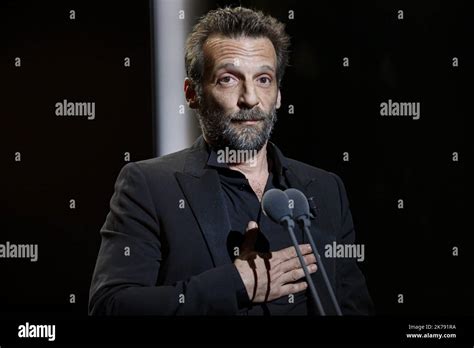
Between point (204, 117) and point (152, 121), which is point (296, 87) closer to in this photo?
point (204, 117)

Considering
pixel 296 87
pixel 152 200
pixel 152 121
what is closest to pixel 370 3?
pixel 296 87

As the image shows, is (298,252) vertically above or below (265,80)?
below

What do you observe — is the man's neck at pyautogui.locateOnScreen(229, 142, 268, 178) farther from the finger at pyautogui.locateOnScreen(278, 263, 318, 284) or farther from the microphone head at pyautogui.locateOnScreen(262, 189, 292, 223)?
the finger at pyautogui.locateOnScreen(278, 263, 318, 284)

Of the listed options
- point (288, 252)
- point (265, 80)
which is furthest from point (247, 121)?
point (288, 252)

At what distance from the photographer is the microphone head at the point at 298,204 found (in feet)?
6.83

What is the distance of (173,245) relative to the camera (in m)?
2.11

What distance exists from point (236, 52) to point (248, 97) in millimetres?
141

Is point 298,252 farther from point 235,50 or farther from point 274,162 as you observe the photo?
point 235,50

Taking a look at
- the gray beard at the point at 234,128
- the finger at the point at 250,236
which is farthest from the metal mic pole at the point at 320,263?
the gray beard at the point at 234,128

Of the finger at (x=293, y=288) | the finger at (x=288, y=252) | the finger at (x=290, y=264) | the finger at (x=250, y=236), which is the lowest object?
the finger at (x=293, y=288)

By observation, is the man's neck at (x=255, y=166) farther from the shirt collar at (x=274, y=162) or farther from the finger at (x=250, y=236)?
the finger at (x=250, y=236)

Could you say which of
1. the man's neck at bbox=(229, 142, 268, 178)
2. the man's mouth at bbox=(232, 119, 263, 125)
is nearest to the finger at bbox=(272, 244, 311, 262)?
the man's neck at bbox=(229, 142, 268, 178)

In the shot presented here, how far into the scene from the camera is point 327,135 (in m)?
2.30

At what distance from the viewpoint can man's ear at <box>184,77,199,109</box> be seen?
2.24 m
